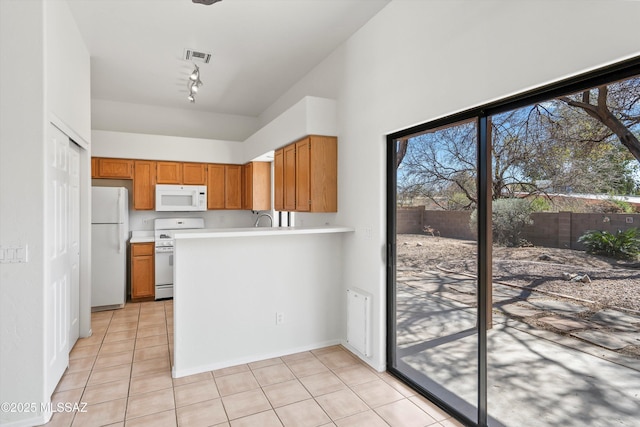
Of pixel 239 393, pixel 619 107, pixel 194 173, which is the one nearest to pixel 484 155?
pixel 619 107

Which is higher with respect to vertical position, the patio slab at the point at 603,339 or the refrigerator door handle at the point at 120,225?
the refrigerator door handle at the point at 120,225

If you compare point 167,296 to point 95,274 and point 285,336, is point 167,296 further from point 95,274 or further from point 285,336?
point 285,336

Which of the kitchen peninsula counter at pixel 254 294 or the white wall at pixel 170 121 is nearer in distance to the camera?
the kitchen peninsula counter at pixel 254 294

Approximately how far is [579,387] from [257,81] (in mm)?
4193

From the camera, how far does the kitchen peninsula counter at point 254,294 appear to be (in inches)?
112

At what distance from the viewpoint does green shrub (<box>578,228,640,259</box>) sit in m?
1.47

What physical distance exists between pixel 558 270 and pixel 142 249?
4929 millimetres

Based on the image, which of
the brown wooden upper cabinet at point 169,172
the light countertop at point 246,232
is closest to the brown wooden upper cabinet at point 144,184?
the brown wooden upper cabinet at point 169,172

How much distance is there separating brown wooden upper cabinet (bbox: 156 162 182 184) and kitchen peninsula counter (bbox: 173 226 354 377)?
2.67 metres

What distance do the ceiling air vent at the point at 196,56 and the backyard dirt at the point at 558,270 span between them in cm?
299

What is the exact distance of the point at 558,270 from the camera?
5.74 ft

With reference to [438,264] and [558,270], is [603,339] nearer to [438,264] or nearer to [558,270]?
[558,270]

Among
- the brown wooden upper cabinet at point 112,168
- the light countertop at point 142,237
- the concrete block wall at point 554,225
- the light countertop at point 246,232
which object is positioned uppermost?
the brown wooden upper cabinet at point 112,168

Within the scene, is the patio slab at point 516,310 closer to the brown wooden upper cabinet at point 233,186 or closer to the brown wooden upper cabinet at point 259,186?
the brown wooden upper cabinet at point 259,186
